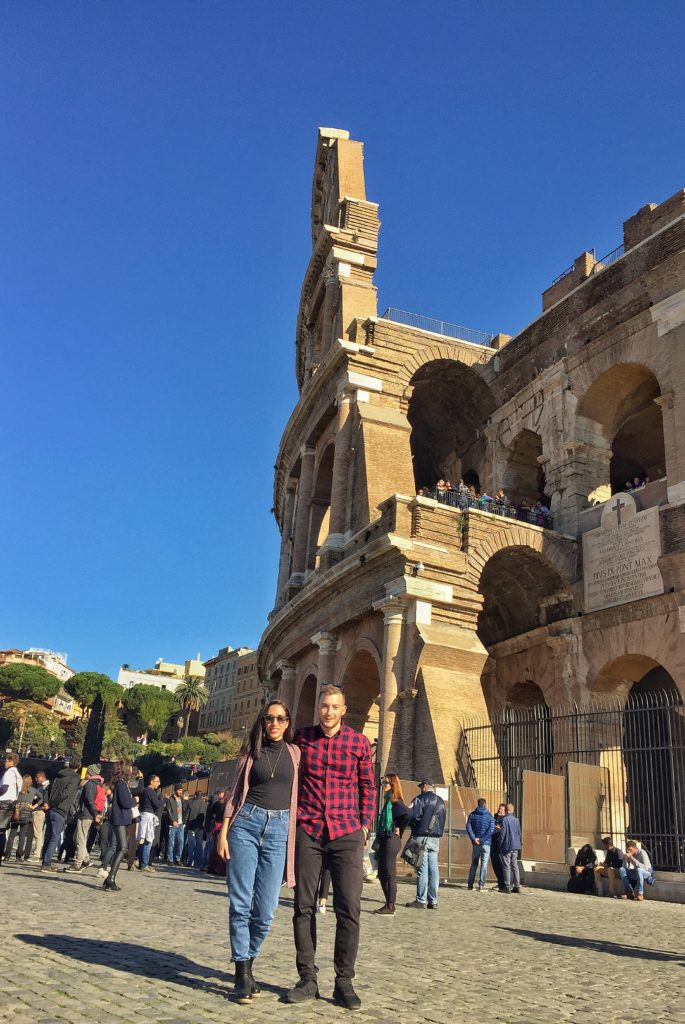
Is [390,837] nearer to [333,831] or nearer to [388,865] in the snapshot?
[388,865]

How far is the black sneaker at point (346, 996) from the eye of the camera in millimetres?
3779

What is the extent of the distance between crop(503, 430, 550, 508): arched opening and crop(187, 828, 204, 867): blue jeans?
33.5 feet

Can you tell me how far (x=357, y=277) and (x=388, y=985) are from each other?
866 inches

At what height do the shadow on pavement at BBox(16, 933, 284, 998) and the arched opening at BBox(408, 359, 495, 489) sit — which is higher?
the arched opening at BBox(408, 359, 495, 489)

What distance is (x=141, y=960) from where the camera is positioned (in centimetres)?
456

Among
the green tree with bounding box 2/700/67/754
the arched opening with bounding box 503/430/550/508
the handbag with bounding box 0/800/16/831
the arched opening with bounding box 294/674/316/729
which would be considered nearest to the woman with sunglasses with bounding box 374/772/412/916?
the handbag with bounding box 0/800/16/831

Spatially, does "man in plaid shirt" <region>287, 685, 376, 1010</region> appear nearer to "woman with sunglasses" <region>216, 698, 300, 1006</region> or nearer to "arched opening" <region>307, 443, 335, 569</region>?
"woman with sunglasses" <region>216, 698, 300, 1006</region>

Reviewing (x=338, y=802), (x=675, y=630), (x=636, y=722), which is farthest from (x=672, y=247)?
(x=338, y=802)

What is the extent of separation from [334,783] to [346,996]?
91 centimetres

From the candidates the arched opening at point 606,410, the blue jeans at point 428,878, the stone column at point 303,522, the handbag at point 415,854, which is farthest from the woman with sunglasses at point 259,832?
the stone column at point 303,522

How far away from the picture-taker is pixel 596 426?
61.7 ft

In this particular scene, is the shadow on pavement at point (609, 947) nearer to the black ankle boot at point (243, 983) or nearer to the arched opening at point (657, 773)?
the black ankle boot at point (243, 983)

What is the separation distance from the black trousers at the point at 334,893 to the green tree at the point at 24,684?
89.9 m

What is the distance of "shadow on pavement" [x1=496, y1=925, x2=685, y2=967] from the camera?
19.6 ft
